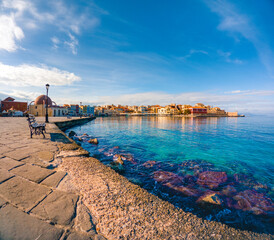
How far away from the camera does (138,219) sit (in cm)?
184

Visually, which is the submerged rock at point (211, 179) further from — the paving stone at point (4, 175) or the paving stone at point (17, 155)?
the paving stone at point (17, 155)

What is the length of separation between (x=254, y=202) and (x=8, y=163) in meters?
6.53

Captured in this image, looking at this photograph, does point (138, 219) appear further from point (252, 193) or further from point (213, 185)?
point (252, 193)

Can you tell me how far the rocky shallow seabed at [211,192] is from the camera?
9.69 ft

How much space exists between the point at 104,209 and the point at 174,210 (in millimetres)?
1123

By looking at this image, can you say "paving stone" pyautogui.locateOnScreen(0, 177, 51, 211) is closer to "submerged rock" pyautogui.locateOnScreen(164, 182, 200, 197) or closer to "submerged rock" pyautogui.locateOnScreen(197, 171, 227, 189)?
"submerged rock" pyautogui.locateOnScreen(164, 182, 200, 197)

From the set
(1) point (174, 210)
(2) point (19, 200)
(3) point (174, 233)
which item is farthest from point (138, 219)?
(2) point (19, 200)

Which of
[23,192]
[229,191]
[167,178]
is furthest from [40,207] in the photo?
[229,191]

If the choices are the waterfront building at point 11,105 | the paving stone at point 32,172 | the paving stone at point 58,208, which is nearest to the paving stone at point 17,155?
the paving stone at point 32,172

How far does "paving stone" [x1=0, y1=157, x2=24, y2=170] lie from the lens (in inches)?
116

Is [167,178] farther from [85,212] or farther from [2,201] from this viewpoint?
[2,201]

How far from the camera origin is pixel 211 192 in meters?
3.96

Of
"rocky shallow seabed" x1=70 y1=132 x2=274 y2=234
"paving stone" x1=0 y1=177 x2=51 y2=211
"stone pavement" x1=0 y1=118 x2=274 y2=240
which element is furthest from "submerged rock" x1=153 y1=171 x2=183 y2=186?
"paving stone" x1=0 y1=177 x2=51 y2=211

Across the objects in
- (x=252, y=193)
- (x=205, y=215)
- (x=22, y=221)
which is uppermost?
(x=22, y=221)
